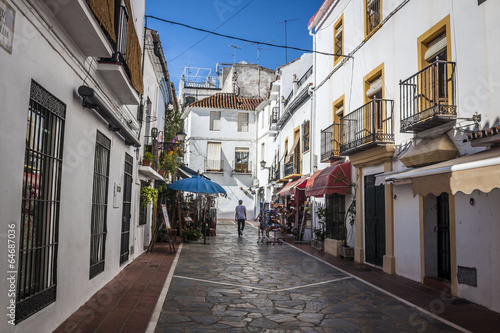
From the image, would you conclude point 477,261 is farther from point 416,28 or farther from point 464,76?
point 416,28

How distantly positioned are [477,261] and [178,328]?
17.0 ft

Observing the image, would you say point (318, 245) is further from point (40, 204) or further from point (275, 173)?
point (275, 173)

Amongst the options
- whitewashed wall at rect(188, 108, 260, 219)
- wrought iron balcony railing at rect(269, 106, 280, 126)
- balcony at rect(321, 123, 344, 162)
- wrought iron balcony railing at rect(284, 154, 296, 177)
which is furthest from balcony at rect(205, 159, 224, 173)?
balcony at rect(321, 123, 344, 162)

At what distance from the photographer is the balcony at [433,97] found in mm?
8328

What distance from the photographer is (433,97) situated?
8.86 meters

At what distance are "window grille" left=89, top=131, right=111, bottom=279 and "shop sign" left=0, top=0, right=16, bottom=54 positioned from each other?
398 cm

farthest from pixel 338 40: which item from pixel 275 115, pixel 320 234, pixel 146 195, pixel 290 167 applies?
pixel 275 115

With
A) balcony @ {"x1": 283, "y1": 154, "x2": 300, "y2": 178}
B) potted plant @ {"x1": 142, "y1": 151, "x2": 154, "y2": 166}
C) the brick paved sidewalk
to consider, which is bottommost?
the brick paved sidewalk

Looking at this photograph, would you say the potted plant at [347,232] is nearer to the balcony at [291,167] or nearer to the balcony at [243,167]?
the balcony at [291,167]

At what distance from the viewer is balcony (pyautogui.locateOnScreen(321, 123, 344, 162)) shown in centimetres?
→ 1502

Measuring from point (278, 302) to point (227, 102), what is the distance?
3438 centimetres

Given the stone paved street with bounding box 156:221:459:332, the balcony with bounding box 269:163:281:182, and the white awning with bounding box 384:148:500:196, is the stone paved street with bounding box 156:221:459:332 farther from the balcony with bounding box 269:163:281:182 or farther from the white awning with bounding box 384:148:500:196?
the balcony with bounding box 269:163:281:182

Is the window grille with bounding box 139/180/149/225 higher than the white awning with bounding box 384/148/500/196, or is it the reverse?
the white awning with bounding box 384/148/500/196

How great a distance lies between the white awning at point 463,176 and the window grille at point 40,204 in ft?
18.6
